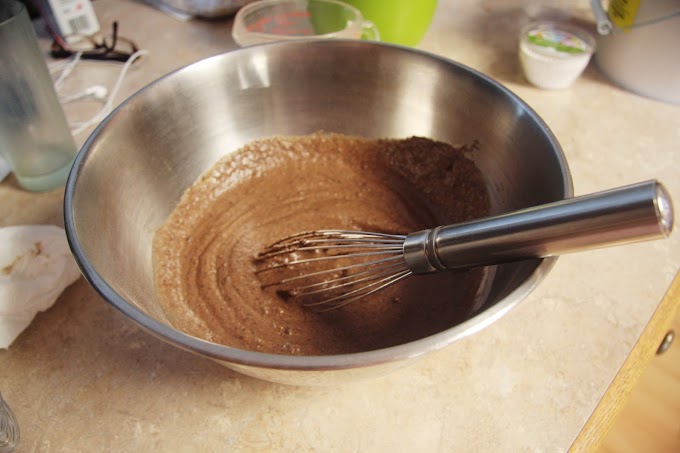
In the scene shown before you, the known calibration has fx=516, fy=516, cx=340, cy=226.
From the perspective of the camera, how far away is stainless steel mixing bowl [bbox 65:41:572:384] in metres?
0.58

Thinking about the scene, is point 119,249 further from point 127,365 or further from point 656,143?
point 656,143

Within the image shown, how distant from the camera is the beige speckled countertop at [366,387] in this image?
578 mm

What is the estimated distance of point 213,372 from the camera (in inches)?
25.1

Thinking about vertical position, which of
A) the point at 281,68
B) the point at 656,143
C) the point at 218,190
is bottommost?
the point at 656,143

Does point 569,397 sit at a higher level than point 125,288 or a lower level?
lower

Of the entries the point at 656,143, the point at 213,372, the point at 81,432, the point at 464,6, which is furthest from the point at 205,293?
the point at 464,6

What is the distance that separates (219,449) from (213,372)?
0.10 m

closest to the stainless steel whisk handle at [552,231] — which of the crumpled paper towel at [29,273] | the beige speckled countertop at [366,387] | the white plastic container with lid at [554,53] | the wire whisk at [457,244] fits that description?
the wire whisk at [457,244]

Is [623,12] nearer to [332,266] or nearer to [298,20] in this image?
[298,20]

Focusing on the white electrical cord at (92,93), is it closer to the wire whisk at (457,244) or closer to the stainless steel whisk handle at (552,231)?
the wire whisk at (457,244)

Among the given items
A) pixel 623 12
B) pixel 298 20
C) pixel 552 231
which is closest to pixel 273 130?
pixel 298 20

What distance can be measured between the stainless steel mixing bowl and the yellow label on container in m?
0.47

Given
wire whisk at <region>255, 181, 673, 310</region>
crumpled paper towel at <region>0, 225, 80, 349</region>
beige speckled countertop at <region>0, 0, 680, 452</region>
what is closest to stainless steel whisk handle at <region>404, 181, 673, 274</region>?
wire whisk at <region>255, 181, 673, 310</region>

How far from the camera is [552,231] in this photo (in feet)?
1.51
